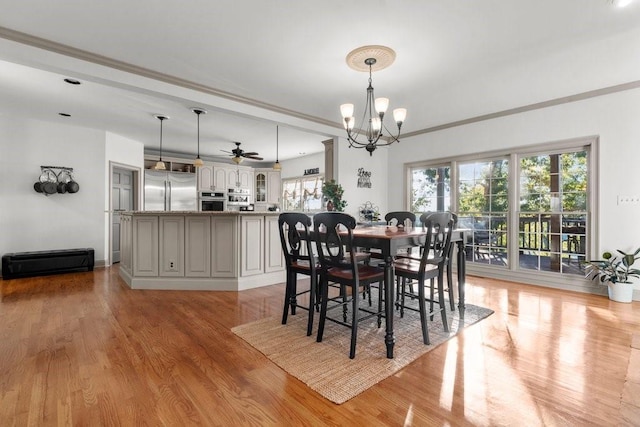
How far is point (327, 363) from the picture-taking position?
2031 mm

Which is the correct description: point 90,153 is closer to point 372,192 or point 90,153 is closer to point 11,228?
point 11,228

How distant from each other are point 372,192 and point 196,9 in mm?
4253

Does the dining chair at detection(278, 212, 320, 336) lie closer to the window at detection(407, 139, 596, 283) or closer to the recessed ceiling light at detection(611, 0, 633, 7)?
the recessed ceiling light at detection(611, 0, 633, 7)

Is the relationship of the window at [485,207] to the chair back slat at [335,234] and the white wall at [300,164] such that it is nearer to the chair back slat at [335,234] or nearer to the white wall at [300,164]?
the chair back slat at [335,234]

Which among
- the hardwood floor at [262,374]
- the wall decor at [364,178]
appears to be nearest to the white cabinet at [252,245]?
the hardwood floor at [262,374]

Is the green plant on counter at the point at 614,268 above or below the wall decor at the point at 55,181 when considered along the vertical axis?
below

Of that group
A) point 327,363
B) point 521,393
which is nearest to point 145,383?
point 327,363

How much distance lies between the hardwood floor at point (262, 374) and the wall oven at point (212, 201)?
495cm

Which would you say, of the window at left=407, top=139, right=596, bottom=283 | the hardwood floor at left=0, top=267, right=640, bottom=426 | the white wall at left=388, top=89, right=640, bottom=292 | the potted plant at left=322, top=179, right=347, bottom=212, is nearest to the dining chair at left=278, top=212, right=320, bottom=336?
the hardwood floor at left=0, top=267, right=640, bottom=426

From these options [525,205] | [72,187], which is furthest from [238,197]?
[525,205]

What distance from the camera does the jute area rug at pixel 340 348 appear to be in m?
1.83

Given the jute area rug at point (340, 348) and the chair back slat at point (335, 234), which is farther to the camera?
the chair back slat at point (335, 234)

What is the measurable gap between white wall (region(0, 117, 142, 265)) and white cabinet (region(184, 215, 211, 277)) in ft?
9.42

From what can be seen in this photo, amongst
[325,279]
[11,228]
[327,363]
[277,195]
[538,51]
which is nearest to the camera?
[327,363]
